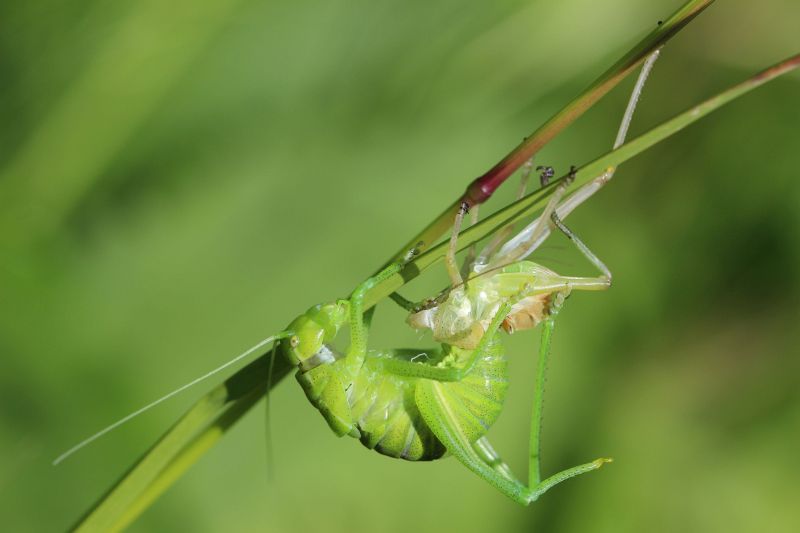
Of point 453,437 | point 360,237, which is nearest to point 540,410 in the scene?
point 453,437

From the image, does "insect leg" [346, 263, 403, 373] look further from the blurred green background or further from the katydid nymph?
the blurred green background

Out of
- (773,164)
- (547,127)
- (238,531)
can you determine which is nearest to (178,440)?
(547,127)

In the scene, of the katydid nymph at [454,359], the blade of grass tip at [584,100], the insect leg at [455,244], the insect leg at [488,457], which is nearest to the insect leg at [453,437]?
the katydid nymph at [454,359]

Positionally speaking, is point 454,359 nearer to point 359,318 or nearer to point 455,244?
point 359,318

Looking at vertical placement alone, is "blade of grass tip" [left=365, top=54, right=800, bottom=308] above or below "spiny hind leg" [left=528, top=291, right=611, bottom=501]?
above

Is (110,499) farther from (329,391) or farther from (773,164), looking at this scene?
(773,164)

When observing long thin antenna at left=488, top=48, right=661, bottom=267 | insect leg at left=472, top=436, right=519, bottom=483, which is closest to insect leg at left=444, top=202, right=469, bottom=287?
long thin antenna at left=488, top=48, right=661, bottom=267
